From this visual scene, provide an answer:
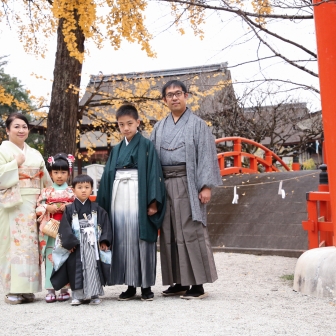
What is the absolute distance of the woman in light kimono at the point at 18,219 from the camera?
4391mm

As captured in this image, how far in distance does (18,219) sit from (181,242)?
4.63ft

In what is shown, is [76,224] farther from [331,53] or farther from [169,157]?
[331,53]

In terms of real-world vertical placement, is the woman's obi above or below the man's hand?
above

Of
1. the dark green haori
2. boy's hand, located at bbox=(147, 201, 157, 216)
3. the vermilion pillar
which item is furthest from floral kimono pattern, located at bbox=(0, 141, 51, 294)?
the vermilion pillar

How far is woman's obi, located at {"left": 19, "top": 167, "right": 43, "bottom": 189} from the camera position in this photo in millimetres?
4516

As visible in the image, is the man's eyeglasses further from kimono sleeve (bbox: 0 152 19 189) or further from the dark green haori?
kimono sleeve (bbox: 0 152 19 189)

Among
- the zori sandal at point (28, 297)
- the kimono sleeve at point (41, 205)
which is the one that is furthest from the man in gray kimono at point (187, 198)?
the zori sandal at point (28, 297)

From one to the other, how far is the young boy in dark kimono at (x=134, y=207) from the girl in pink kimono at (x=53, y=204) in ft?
1.25

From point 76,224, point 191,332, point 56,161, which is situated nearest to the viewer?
point 191,332

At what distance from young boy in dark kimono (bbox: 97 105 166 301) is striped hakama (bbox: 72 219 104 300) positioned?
0.17 m

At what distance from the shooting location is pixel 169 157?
4.46m

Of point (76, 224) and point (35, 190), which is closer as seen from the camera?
point (76, 224)

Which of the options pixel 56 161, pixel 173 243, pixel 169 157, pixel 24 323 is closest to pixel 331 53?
pixel 169 157

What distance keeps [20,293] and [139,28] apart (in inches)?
177
